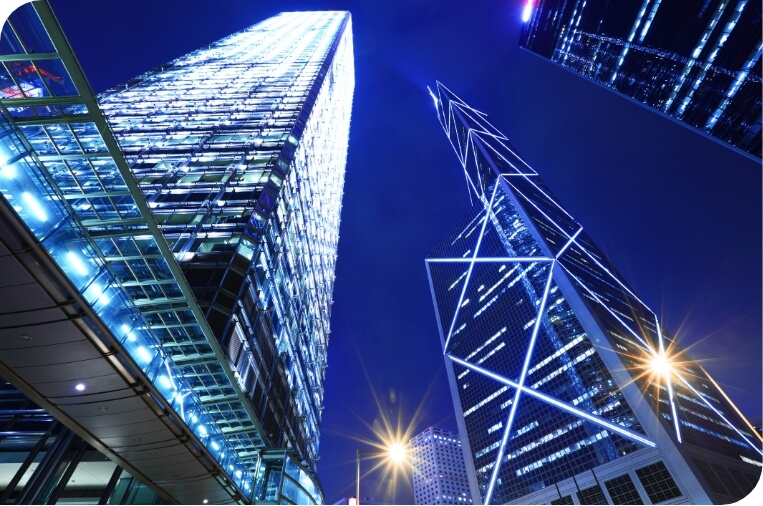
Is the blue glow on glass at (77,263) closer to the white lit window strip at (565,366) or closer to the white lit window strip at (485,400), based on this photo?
the white lit window strip at (565,366)

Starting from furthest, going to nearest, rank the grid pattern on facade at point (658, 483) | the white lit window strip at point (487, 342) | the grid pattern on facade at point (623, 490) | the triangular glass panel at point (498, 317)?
the white lit window strip at point (487, 342) → the triangular glass panel at point (498, 317) → the grid pattern on facade at point (623, 490) → the grid pattern on facade at point (658, 483)

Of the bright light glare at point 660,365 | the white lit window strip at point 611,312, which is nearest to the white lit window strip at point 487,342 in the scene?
the white lit window strip at point 611,312

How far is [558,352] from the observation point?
80375 mm

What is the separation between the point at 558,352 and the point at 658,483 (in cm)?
2730

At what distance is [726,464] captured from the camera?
58.4 m

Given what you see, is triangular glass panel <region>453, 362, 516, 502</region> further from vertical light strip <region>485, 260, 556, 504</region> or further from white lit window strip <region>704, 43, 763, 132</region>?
white lit window strip <region>704, 43, 763, 132</region>

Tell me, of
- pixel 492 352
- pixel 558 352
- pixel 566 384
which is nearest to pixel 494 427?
pixel 492 352

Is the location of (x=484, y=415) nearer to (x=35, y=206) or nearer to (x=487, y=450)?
(x=487, y=450)

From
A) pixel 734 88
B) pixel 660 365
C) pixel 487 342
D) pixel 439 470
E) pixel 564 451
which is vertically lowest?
pixel 564 451

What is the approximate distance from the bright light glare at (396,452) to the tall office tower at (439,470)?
124m

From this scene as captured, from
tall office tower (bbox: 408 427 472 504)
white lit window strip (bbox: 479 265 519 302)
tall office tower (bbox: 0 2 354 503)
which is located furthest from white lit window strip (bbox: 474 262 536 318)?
tall office tower (bbox: 0 2 354 503)

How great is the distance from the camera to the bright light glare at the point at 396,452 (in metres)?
14.4

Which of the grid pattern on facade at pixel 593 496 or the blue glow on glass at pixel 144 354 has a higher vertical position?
the grid pattern on facade at pixel 593 496

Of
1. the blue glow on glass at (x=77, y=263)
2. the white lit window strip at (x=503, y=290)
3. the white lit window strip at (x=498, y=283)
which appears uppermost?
the white lit window strip at (x=498, y=283)
